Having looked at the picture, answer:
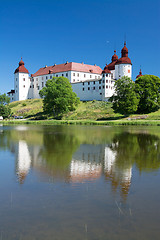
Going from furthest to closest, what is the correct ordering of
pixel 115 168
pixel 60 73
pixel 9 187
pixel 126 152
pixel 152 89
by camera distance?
pixel 60 73 → pixel 152 89 → pixel 126 152 → pixel 115 168 → pixel 9 187

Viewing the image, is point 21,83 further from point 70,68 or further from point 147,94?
point 147,94

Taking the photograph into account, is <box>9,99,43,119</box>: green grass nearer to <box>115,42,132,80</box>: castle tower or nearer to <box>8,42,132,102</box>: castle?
<box>8,42,132,102</box>: castle

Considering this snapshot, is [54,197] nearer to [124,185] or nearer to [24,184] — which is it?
[24,184]

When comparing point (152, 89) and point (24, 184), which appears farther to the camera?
point (152, 89)

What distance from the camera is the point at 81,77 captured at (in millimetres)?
115438

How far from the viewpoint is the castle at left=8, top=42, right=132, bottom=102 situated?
97.1 metres

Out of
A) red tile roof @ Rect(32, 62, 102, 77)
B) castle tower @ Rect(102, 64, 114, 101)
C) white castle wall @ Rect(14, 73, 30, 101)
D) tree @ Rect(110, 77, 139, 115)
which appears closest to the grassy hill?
tree @ Rect(110, 77, 139, 115)

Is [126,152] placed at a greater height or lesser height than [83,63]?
lesser

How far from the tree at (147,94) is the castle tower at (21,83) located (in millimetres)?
66695

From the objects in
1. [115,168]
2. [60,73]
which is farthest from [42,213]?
[60,73]

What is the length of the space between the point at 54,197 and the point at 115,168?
520 centimetres

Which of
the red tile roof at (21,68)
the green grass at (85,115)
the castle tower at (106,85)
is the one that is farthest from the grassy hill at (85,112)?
the red tile roof at (21,68)

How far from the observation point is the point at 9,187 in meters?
9.74

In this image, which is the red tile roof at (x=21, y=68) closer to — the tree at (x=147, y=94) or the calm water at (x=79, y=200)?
the tree at (x=147, y=94)
